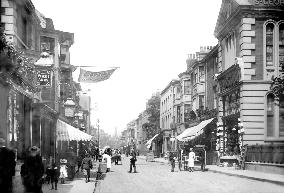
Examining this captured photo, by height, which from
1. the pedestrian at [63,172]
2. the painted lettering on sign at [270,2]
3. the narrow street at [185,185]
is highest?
the painted lettering on sign at [270,2]

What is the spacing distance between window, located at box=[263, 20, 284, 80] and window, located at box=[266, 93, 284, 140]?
5.27ft

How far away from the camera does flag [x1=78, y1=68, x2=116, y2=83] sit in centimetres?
2389

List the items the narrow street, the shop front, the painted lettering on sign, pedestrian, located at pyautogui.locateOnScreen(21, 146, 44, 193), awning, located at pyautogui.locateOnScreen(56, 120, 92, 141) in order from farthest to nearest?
the shop front
the painted lettering on sign
awning, located at pyautogui.locateOnScreen(56, 120, 92, 141)
the narrow street
pedestrian, located at pyautogui.locateOnScreen(21, 146, 44, 193)

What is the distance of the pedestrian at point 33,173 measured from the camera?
37.3 ft

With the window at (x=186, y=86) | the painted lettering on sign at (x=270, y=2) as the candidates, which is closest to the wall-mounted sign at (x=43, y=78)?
the painted lettering on sign at (x=270, y=2)

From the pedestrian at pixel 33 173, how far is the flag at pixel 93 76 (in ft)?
40.6

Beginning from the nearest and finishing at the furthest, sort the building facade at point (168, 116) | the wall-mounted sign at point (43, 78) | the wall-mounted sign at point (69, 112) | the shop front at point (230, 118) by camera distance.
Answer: the wall-mounted sign at point (43, 78), the shop front at point (230, 118), the wall-mounted sign at point (69, 112), the building facade at point (168, 116)

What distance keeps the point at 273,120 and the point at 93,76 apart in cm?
1460

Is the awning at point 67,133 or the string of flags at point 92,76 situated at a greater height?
the string of flags at point 92,76

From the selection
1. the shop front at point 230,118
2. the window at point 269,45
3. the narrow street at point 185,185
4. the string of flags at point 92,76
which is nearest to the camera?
the narrow street at point 185,185

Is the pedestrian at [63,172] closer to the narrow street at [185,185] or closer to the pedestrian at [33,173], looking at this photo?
the narrow street at [185,185]

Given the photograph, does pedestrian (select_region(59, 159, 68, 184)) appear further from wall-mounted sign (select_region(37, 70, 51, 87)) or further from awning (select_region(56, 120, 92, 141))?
wall-mounted sign (select_region(37, 70, 51, 87))

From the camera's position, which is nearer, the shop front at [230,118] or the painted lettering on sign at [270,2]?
the painted lettering on sign at [270,2]

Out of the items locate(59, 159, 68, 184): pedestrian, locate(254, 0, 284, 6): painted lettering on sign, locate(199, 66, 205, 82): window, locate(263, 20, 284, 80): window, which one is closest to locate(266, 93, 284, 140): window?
locate(263, 20, 284, 80): window
